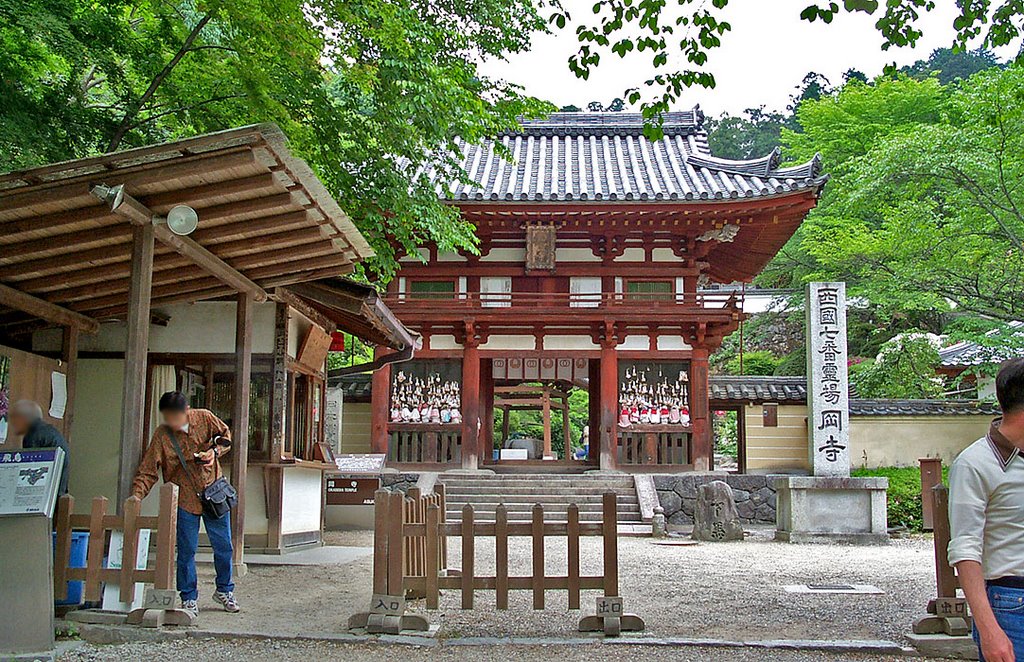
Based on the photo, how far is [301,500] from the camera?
1081 centimetres

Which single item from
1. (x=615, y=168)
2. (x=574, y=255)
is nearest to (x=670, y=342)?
(x=574, y=255)

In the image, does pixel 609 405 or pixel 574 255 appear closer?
pixel 609 405

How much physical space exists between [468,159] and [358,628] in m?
17.4

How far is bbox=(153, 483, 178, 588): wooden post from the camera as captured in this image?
5418mm

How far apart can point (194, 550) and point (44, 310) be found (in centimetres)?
329

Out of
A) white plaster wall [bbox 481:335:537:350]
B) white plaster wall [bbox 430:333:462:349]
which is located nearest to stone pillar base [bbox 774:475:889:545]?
white plaster wall [bbox 481:335:537:350]

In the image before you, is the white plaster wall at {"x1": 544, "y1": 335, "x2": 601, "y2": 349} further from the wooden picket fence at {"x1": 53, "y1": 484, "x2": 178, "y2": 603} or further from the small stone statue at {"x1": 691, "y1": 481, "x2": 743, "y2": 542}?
the wooden picket fence at {"x1": 53, "y1": 484, "x2": 178, "y2": 603}

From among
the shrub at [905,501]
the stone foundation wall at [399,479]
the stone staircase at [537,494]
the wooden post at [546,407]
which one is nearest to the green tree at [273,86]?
the stone staircase at [537,494]

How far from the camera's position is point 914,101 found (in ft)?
82.3

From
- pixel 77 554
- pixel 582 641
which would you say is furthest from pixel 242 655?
pixel 582 641

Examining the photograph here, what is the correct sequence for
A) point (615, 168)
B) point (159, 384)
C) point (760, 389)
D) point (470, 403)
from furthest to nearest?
point (615, 168) < point (760, 389) < point (470, 403) < point (159, 384)

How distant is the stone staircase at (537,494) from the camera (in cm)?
1562

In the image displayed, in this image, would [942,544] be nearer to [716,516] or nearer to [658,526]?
[716,516]

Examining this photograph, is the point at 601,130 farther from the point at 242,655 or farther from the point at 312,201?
the point at 242,655
